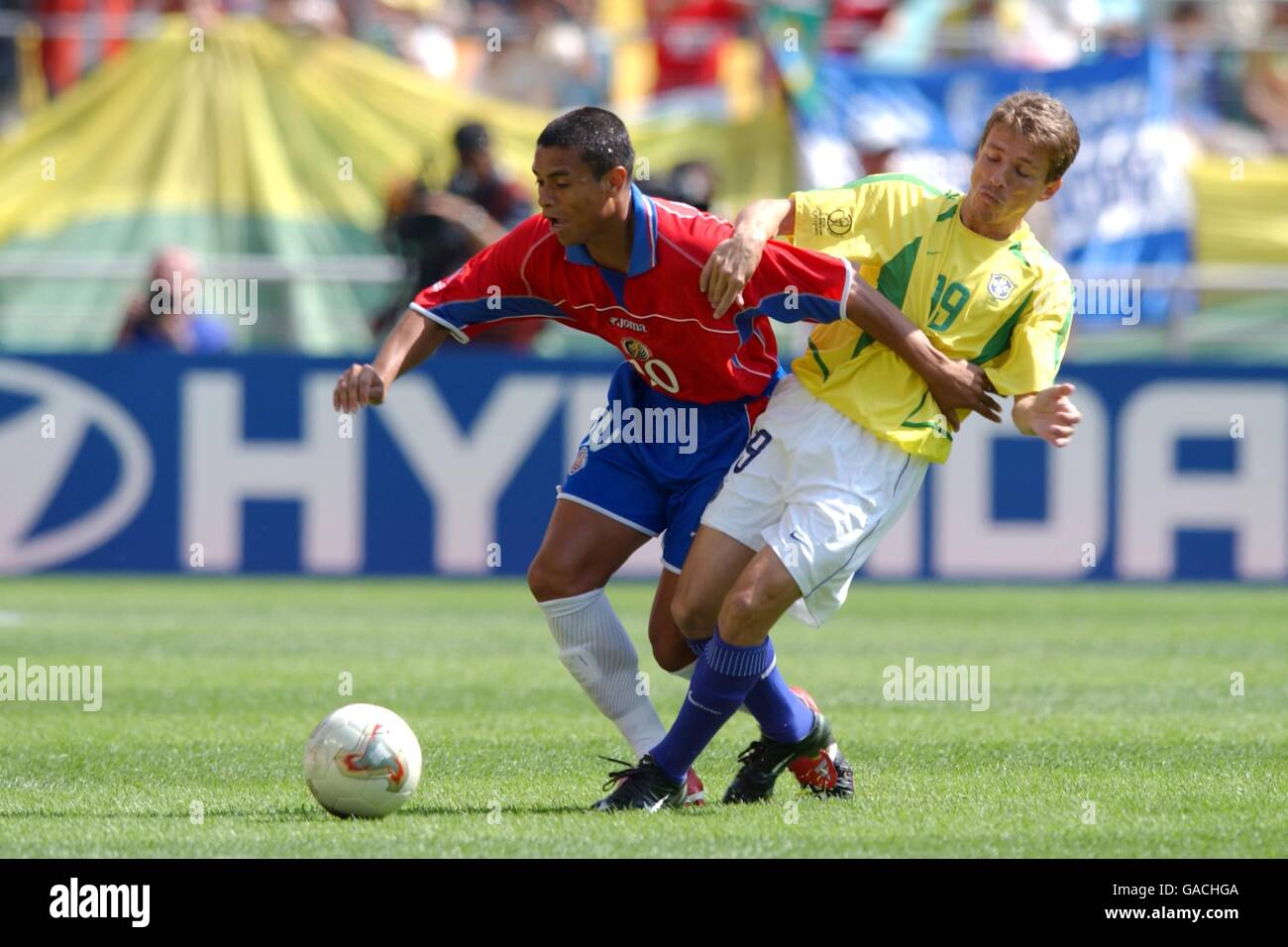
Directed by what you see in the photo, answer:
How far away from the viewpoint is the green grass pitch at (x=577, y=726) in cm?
574

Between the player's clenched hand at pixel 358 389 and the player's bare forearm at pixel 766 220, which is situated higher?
the player's bare forearm at pixel 766 220

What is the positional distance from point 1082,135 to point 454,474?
567 cm

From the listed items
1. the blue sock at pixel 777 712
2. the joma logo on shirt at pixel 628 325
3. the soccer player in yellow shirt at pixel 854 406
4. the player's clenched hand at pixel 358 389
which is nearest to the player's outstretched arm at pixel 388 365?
the player's clenched hand at pixel 358 389

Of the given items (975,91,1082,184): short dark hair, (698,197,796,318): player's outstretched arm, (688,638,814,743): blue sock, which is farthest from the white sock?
(975,91,1082,184): short dark hair

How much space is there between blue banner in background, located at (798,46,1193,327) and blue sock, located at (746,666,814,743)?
960cm

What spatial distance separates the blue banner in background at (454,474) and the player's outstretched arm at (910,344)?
8.25 metres

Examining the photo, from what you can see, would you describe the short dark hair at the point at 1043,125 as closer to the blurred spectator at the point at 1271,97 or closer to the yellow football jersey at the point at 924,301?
the yellow football jersey at the point at 924,301

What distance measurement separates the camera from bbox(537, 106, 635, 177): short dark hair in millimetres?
6145

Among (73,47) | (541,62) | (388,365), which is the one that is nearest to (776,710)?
(388,365)

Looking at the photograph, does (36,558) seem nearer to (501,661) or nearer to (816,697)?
(501,661)

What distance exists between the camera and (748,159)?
16281mm
